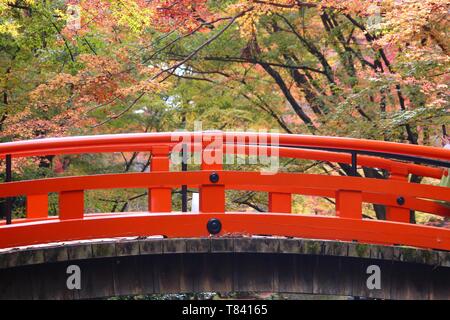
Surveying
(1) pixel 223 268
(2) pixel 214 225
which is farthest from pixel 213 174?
(1) pixel 223 268

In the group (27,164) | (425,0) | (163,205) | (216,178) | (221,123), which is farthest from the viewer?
(221,123)

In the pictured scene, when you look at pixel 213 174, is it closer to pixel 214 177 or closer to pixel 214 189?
pixel 214 177

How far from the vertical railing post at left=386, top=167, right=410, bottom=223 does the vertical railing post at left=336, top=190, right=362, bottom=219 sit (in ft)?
3.89

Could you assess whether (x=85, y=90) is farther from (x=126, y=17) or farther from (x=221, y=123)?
(x=221, y=123)

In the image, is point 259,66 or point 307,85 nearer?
point 307,85

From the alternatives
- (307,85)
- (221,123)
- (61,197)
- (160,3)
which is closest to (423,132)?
(307,85)

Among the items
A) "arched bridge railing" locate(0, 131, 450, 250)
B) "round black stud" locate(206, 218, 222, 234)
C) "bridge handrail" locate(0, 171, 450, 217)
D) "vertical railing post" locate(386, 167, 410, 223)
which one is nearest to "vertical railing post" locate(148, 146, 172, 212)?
"arched bridge railing" locate(0, 131, 450, 250)

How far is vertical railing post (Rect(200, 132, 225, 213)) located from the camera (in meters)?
7.21

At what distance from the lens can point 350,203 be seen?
757 centimetres

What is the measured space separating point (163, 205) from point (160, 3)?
661 centimetres

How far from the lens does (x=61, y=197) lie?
7180 mm

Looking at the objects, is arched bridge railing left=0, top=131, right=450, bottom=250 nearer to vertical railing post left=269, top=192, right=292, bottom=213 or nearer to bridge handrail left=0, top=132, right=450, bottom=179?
bridge handrail left=0, top=132, right=450, bottom=179
